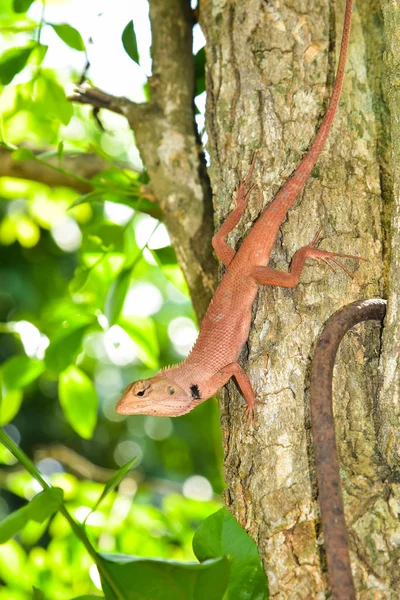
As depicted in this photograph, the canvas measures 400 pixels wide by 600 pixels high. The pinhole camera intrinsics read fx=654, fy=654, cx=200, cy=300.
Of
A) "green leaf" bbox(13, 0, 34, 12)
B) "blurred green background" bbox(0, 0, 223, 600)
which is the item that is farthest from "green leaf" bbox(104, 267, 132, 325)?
"green leaf" bbox(13, 0, 34, 12)

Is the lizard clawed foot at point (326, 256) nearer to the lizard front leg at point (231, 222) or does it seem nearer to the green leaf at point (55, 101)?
the lizard front leg at point (231, 222)

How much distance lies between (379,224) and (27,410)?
20.4ft

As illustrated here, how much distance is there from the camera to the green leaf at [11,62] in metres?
3.72

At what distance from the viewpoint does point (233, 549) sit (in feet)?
6.58

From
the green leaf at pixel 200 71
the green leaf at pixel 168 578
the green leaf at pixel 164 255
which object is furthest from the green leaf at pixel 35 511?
the green leaf at pixel 200 71

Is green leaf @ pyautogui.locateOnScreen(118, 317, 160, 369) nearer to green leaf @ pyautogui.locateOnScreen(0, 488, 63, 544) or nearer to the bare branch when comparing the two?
the bare branch

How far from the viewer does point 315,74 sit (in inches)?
125

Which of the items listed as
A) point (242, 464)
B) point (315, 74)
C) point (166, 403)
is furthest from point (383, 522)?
point (315, 74)

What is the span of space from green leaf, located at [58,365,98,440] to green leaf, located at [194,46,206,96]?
6.57 ft

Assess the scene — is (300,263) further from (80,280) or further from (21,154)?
(21,154)

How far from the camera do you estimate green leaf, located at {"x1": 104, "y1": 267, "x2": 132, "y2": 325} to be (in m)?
3.61

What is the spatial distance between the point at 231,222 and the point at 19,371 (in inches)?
68.5

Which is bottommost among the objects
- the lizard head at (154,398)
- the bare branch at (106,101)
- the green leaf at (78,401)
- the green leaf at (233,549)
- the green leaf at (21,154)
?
the green leaf at (78,401)

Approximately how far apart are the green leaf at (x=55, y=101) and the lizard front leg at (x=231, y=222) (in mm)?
1291
